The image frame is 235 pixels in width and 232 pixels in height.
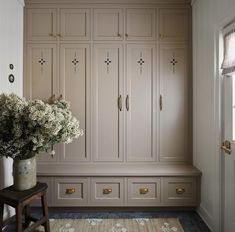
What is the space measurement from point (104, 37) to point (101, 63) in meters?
0.34

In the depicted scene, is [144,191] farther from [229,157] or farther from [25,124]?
[25,124]

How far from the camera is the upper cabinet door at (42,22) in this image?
2721 millimetres

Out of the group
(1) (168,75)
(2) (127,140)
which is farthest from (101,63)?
(2) (127,140)

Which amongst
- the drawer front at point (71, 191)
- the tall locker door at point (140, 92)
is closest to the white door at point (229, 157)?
the tall locker door at point (140, 92)

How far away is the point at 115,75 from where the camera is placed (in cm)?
272

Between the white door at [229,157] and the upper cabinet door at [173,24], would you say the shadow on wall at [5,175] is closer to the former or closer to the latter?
the white door at [229,157]

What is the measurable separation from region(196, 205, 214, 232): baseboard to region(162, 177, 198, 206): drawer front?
10cm

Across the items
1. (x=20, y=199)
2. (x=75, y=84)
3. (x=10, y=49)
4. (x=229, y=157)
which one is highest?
(x=10, y=49)

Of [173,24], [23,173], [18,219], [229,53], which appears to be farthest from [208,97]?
[18,219]

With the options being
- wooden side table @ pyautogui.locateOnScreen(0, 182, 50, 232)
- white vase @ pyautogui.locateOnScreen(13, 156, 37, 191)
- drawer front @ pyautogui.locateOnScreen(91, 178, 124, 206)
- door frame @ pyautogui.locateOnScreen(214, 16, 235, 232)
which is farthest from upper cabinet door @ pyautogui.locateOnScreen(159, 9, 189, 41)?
wooden side table @ pyautogui.locateOnScreen(0, 182, 50, 232)

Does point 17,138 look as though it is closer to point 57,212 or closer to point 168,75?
point 57,212

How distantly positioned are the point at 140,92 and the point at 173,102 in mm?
451

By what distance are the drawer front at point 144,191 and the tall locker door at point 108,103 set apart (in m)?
0.40

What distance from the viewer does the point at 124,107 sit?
107 inches
